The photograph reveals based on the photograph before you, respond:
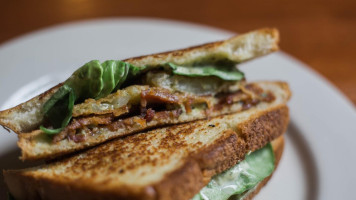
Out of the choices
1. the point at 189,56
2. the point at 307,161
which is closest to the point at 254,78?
the point at 307,161

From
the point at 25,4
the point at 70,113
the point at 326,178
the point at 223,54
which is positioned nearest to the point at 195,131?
the point at 223,54

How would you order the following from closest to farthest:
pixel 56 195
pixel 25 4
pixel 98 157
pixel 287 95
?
1. pixel 56 195
2. pixel 98 157
3. pixel 287 95
4. pixel 25 4

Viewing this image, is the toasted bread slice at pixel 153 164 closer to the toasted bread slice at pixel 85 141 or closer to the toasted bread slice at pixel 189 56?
the toasted bread slice at pixel 85 141

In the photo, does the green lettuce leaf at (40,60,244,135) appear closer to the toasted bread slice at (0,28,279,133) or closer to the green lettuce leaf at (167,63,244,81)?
the toasted bread slice at (0,28,279,133)

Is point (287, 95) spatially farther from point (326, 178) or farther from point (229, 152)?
point (229, 152)

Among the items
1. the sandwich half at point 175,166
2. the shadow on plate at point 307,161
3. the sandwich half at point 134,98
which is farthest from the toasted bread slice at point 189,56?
the shadow on plate at point 307,161

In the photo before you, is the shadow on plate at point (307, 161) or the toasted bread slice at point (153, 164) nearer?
the toasted bread slice at point (153, 164)
